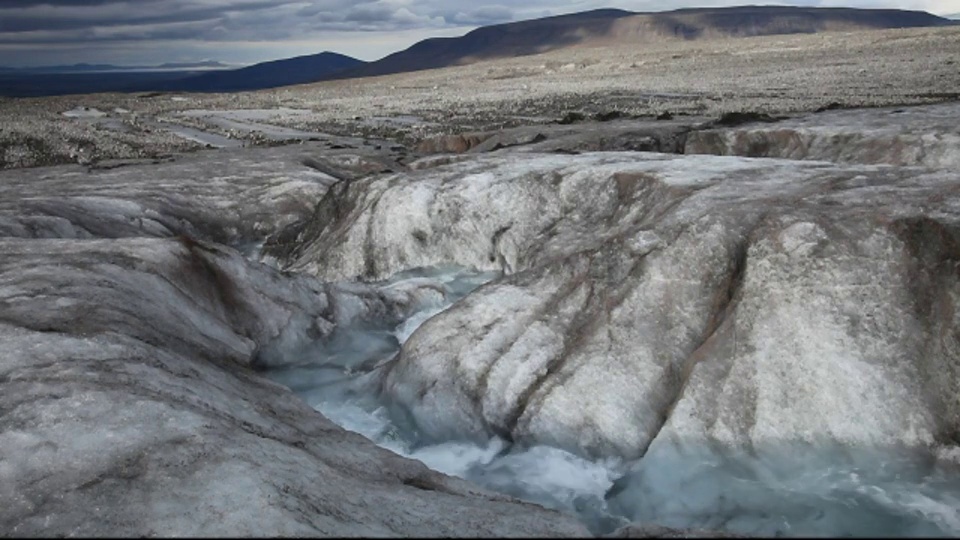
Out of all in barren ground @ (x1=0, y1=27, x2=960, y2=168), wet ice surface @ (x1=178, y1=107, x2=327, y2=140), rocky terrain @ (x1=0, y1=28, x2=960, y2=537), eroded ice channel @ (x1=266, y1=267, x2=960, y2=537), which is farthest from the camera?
wet ice surface @ (x1=178, y1=107, x2=327, y2=140)

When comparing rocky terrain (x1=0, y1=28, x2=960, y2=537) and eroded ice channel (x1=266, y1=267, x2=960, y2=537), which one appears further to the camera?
eroded ice channel (x1=266, y1=267, x2=960, y2=537)

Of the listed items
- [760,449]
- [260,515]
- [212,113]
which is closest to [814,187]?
[760,449]

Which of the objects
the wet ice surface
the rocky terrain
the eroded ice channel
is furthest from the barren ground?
the eroded ice channel

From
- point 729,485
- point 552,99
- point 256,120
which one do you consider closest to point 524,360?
point 729,485

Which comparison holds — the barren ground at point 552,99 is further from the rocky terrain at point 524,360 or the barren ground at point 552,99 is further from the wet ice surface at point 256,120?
the rocky terrain at point 524,360

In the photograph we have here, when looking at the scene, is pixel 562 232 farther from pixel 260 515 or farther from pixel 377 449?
pixel 260 515

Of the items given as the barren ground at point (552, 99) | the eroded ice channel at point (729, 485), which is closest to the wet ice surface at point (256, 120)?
the barren ground at point (552, 99)

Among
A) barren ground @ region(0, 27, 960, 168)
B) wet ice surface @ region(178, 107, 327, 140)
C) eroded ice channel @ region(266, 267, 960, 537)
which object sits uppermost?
barren ground @ region(0, 27, 960, 168)

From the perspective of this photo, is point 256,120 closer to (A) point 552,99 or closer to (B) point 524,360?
(A) point 552,99

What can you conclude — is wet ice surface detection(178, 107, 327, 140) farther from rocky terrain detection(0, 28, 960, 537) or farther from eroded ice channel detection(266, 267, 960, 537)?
eroded ice channel detection(266, 267, 960, 537)
